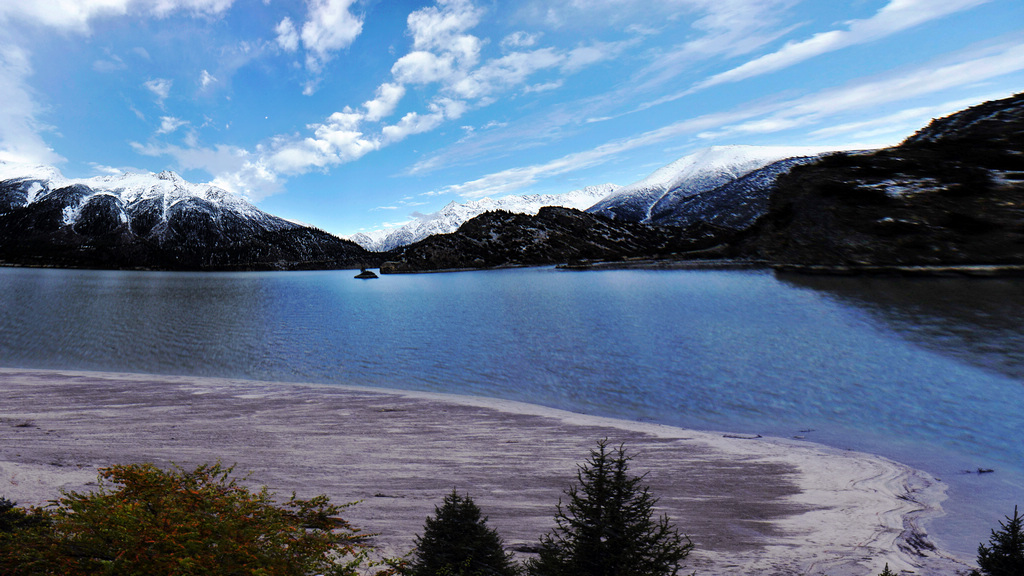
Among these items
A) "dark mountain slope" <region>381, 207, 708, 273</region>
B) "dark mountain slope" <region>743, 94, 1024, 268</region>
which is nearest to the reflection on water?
"dark mountain slope" <region>743, 94, 1024, 268</region>

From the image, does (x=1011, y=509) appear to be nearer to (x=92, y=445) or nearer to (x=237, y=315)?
(x=92, y=445)

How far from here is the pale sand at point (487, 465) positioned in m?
7.62

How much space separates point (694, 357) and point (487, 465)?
58.9 ft

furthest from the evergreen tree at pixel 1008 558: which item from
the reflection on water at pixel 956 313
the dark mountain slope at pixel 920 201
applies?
the dark mountain slope at pixel 920 201

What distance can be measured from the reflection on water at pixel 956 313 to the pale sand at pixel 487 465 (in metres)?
19.7

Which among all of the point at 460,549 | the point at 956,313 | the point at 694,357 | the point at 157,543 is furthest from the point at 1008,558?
the point at 956,313

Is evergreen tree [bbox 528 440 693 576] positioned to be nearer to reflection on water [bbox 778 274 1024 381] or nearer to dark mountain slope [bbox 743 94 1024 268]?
reflection on water [bbox 778 274 1024 381]

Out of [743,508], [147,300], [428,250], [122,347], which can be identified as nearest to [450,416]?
[743,508]

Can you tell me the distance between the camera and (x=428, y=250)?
598 feet

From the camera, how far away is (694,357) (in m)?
24.4

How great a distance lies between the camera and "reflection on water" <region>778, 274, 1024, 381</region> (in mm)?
24172

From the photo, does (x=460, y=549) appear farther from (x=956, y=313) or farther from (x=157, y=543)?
(x=956, y=313)

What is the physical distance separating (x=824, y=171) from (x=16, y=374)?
380 ft

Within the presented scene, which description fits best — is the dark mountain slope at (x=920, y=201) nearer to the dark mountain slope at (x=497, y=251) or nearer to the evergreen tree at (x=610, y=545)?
the dark mountain slope at (x=497, y=251)
